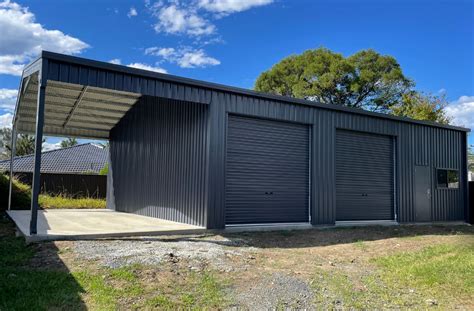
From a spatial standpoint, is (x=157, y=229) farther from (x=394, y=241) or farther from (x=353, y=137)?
(x=353, y=137)

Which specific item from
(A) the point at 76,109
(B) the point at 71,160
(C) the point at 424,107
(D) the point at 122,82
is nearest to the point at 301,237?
(D) the point at 122,82

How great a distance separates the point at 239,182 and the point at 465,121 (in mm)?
23683

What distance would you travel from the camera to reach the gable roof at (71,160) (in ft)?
94.5

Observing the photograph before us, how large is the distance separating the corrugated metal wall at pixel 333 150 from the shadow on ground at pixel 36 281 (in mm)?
3731

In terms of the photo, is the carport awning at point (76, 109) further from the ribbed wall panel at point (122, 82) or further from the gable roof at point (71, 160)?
the gable roof at point (71, 160)

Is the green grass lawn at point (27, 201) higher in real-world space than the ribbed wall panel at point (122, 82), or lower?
lower

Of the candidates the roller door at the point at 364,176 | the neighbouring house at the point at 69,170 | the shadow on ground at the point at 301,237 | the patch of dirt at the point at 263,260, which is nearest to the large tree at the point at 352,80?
the neighbouring house at the point at 69,170

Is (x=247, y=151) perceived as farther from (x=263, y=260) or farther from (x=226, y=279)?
(x=226, y=279)

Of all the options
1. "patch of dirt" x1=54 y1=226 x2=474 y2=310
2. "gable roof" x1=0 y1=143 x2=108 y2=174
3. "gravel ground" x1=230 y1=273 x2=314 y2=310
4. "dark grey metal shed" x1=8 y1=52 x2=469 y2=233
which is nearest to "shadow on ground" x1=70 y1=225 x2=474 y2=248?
"patch of dirt" x1=54 y1=226 x2=474 y2=310

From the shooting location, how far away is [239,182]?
9.27 m

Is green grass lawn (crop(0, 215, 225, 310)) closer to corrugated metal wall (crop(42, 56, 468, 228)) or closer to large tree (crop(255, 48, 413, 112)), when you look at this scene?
corrugated metal wall (crop(42, 56, 468, 228))

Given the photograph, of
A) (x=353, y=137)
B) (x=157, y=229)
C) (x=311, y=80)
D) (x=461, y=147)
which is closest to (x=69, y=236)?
(x=157, y=229)

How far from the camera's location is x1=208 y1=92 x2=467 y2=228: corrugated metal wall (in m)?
8.80

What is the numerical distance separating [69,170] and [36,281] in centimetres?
2763
